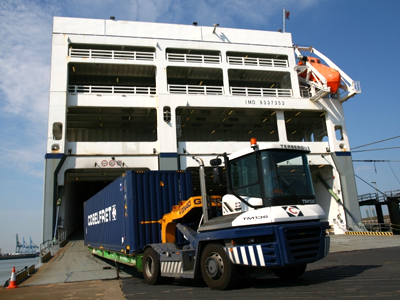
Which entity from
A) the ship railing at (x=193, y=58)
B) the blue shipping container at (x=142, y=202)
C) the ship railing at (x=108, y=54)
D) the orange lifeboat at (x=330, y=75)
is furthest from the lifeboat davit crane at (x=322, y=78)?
the blue shipping container at (x=142, y=202)

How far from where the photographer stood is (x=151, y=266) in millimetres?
9680

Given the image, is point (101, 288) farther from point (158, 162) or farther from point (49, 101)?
point (49, 101)

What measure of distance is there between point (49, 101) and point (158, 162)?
894 centimetres

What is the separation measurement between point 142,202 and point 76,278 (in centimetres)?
440

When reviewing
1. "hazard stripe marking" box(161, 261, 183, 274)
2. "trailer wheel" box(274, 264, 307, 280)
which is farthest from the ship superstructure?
"trailer wheel" box(274, 264, 307, 280)

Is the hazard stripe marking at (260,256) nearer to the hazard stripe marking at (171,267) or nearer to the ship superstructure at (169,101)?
the hazard stripe marking at (171,267)

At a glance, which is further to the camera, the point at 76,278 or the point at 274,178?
the point at 76,278

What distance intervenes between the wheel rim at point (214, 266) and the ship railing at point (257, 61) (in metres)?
23.2

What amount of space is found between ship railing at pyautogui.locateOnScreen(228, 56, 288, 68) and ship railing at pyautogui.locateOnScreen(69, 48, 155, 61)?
704 centimetres

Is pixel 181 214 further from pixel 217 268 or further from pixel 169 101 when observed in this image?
pixel 169 101

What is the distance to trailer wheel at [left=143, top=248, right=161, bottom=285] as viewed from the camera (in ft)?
30.5

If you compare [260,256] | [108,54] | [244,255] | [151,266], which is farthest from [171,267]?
[108,54]

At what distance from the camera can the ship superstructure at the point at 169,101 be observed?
2444 cm

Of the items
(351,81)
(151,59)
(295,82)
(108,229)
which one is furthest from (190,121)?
(108,229)
